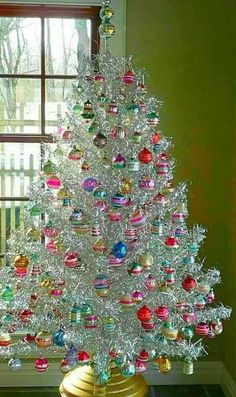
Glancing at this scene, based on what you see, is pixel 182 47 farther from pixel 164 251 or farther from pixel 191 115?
pixel 164 251

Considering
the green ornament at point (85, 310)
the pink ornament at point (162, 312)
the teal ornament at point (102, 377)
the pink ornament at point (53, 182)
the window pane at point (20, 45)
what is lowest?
the teal ornament at point (102, 377)

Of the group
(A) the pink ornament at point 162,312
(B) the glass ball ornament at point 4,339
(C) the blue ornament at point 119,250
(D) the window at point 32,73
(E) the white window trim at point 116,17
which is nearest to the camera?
(C) the blue ornament at point 119,250

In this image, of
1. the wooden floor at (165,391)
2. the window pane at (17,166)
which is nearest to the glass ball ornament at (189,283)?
the wooden floor at (165,391)

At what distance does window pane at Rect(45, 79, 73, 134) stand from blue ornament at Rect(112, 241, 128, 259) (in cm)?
126

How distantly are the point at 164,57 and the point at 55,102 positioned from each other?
725 mm

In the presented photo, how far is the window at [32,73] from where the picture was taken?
3559 mm

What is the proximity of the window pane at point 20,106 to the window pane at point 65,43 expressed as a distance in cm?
16

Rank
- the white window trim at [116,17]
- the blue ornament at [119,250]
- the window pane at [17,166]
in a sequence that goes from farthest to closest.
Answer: the window pane at [17,166] < the white window trim at [116,17] < the blue ornament at [119,250]

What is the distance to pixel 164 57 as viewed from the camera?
3.51 metres

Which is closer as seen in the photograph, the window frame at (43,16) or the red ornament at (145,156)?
the red ornament at (145,156)

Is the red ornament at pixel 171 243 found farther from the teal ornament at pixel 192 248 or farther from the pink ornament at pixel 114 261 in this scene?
the pink ornament at pixel 114 261

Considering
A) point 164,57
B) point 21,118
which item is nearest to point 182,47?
point 164,57

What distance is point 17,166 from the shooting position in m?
3.70

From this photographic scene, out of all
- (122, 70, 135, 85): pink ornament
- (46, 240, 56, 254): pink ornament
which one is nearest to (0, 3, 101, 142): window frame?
(122, 70, 135, 85): pink ornament
